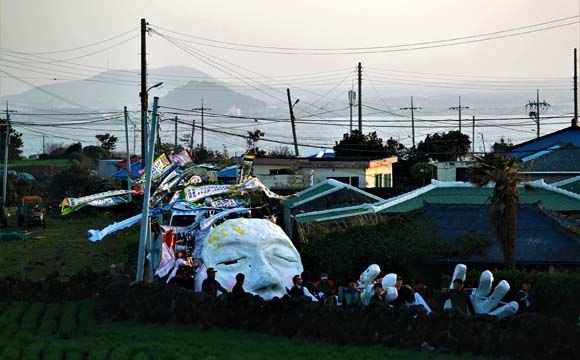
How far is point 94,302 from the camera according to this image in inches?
862

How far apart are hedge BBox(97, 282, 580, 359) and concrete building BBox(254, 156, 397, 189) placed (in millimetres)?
28722

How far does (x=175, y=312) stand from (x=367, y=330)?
4660mm

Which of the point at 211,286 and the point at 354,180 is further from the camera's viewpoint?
the point at 354,180

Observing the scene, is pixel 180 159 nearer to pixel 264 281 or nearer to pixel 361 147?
pixel 264 281

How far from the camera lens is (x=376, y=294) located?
61.3ft

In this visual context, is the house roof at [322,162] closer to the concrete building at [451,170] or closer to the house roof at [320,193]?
the concrete building at [451,170]

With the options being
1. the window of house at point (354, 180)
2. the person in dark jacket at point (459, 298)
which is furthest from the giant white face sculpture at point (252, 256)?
the window of house at point (354, 180)

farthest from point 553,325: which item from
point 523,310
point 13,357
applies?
point 13,357

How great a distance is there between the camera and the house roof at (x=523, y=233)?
83.1 ft

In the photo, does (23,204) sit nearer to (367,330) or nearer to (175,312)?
(175,312)

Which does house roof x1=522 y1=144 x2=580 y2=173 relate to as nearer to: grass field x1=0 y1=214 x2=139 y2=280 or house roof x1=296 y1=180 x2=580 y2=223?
house roof x1=296 y1=180 x2=580 y2=223

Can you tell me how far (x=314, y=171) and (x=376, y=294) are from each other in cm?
3243

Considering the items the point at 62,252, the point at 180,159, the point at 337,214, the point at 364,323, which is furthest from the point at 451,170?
the point at 364,323

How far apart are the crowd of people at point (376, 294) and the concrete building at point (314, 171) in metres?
27.5
